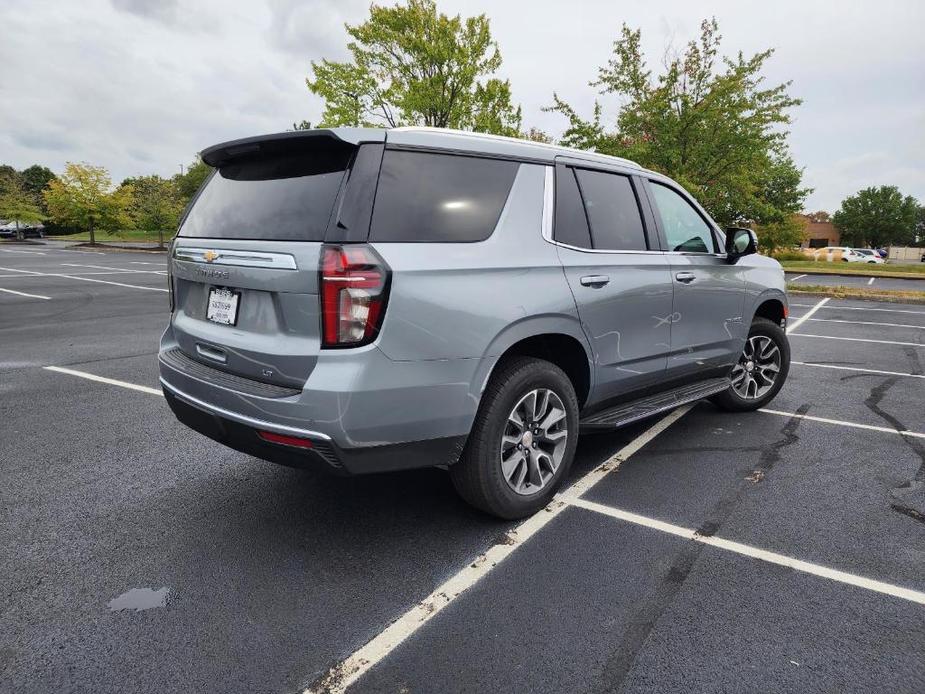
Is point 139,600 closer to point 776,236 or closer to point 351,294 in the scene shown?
point 351,294

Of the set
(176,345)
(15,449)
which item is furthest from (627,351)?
(15,449)

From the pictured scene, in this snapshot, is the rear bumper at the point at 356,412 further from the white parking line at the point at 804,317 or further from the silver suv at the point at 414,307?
the white parking line at the point at 804,317

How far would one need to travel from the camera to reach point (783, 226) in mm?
29125

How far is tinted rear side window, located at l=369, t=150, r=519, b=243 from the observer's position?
8.85 feet

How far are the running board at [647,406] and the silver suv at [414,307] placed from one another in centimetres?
2

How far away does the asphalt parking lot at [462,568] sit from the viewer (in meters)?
2.21

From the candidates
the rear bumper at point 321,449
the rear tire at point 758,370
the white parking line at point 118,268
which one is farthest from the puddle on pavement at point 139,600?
the white parking line at point 118,268

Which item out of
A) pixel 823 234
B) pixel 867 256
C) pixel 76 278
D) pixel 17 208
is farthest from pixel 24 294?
pixel 823 234

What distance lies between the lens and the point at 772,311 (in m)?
5.57

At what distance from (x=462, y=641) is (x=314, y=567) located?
855 mm

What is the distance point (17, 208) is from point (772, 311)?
5979 centimetres

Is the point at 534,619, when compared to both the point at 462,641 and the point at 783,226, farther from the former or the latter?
the point at 783,226

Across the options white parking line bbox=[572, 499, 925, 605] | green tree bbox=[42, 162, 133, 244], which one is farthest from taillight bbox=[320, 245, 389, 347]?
green tree bbox=[42, 162, 133, 244]

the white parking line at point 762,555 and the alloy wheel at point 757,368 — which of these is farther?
the alloy wheel at point 757,368
